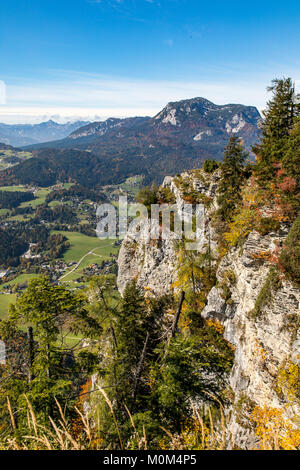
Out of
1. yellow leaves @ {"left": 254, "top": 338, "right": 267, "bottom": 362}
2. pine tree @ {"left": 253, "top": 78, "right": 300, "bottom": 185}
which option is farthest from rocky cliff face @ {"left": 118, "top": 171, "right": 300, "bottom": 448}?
pine tree @ {"left": 253, "top": 78, "right": 300, "bottom": 185}

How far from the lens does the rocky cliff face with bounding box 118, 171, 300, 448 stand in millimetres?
11738

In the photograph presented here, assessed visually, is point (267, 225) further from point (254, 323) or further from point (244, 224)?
point (254, 323)

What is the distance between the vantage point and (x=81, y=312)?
11.5m

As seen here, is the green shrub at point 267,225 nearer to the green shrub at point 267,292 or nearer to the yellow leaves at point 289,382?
the green shrub at point 267,292

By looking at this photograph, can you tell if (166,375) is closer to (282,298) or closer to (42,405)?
(42,405)

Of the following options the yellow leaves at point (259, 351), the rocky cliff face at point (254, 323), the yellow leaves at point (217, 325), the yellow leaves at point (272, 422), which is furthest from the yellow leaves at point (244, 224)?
the yellow leaves at point (272, 422)

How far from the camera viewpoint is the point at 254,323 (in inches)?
543

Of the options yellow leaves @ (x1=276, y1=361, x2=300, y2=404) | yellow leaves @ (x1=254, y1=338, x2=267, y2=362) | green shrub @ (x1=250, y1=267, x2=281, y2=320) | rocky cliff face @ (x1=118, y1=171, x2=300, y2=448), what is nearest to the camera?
yellow leaves @ (x1=276, y1=361, x2=300, y2=404)

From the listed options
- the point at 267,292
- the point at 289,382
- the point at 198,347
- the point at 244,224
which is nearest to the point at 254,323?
the point at 267,292

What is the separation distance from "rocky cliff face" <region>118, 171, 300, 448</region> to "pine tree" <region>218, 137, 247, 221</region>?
4.68 m

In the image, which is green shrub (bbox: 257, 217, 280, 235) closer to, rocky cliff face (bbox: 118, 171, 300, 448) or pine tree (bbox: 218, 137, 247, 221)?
rocky cliff face (bbox: 118, 171, 300, 448)
